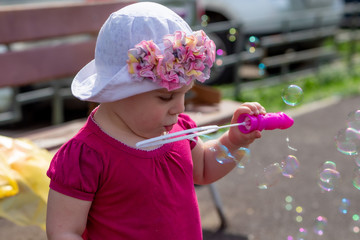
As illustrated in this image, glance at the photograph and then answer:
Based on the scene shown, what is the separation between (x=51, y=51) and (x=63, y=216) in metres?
2.20

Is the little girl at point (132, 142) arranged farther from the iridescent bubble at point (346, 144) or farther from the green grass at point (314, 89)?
the green grass at point (314, 89)

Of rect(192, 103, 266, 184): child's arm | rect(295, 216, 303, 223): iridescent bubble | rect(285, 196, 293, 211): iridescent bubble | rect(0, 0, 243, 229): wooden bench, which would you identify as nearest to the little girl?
rect(192, 103, 266, 184): child's arm

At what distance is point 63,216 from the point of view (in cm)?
160

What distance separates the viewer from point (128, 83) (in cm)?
152

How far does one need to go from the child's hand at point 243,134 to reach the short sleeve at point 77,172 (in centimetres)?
48

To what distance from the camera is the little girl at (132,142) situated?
5.01 ft

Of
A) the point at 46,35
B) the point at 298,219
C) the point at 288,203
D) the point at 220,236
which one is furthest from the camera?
the point at 46,35

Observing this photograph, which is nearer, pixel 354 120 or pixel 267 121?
pixel 267 121

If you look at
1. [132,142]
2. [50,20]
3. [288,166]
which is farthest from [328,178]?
[50,20]

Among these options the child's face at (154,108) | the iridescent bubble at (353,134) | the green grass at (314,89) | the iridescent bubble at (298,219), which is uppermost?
the child's face at (154,108)

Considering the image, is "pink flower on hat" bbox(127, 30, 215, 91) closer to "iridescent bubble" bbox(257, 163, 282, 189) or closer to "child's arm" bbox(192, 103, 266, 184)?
"child's arm" bbox(192, 103, 266, 184)

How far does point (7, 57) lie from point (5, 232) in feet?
3.32

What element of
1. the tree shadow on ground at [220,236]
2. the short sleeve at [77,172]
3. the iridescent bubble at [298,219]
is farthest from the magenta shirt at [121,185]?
the iridescent bubble at [298,219]

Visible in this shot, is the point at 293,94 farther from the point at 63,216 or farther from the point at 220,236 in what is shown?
the point at 220,236
